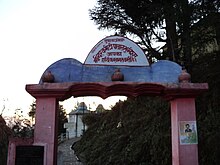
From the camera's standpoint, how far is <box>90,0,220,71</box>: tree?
363 inches

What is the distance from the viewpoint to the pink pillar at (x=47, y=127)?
19.1 feet

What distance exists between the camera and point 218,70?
9016 mm

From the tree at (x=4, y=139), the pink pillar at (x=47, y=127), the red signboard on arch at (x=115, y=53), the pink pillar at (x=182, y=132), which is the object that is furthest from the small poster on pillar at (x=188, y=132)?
the tree at (x=4, y=139)

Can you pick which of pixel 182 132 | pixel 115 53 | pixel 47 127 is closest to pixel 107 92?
pixel 115 53

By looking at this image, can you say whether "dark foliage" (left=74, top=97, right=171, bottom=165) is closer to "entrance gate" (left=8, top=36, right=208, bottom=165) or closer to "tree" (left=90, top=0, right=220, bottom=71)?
"tree" (left=90, top=0, right=220, bottom=71)

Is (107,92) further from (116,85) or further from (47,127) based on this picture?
(47,127)

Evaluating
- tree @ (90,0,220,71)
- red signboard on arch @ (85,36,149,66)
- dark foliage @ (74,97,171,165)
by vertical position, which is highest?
tree @ (90,0,220,71)

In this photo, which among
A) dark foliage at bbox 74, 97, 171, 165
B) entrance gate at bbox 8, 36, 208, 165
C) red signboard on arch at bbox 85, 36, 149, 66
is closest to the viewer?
entrance gate at bbox 8, 36, 208, 165

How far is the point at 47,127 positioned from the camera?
595 centimetres

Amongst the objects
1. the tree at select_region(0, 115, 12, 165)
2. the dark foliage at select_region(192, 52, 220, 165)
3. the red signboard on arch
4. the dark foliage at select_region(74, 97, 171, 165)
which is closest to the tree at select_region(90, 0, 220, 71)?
the dark foliage at select_region(192, 52, 220, 165)

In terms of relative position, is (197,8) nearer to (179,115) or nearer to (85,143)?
(179,115)

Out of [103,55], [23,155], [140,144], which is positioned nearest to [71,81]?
[103,55]

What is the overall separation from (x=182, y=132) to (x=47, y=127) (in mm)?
2599

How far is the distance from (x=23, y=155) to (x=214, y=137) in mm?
5051
